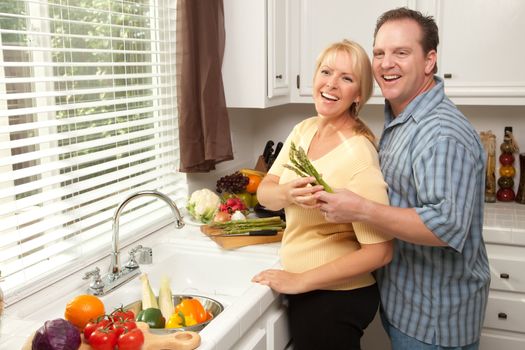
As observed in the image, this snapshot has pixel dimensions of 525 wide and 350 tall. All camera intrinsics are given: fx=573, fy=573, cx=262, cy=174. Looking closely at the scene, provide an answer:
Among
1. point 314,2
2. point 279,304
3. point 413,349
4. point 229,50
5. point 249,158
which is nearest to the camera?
point 413,349

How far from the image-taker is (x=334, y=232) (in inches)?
65.9

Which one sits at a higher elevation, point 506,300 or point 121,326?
point 121,326

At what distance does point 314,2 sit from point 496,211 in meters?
1.32

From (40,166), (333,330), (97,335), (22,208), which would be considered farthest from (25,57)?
(333,330)

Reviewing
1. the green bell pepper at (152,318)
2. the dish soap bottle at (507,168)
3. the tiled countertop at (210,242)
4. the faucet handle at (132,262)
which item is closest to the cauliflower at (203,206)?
the tiled countertop at (210,242)

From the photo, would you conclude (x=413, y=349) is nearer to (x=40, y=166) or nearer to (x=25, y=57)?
(x=40, y=166)

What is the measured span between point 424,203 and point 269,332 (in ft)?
2.08

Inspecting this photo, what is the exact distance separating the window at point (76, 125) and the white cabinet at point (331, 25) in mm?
720

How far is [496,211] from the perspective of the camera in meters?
2.71

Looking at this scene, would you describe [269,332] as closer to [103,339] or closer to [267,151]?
[103,339]

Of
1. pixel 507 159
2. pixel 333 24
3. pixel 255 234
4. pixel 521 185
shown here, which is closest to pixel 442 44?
pixel 333 24

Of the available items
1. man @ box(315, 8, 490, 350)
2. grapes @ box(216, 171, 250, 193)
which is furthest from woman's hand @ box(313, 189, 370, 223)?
grapes @ box(216, 171, 250, 193)

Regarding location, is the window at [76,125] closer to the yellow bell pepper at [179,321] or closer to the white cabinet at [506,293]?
the yellow bell pepper at [179,321]

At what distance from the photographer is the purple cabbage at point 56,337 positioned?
1.15 m
